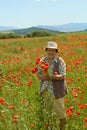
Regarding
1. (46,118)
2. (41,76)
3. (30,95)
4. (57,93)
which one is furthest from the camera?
(30,95)

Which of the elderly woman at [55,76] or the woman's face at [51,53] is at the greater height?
the woman's face at [51,53]

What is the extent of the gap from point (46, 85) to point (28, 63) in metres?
6.55

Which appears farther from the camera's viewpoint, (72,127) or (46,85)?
(72,127)

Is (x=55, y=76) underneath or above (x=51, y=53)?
underneath

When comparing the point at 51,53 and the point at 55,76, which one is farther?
the point at 51,53

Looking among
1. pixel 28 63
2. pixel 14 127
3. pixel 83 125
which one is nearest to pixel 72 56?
pixel 28 63

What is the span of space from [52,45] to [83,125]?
1394mm

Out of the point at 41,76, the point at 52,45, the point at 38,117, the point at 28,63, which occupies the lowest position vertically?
the point at 28,63

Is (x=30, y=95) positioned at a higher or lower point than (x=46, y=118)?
lower

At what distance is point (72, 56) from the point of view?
12180mm

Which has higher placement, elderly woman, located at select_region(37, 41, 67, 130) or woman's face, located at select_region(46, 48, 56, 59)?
woman's face, located at select_region(46, 48, 56, 59)

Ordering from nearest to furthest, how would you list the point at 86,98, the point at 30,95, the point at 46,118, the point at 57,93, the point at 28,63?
the point at 46,118, the point at 57,93, the point at 86,98, the point at 30,95, the point at 28,63

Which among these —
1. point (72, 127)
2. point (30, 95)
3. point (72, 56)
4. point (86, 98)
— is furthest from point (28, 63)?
point (72, 127)

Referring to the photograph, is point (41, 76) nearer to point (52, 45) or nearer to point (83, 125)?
point (52, 45)
